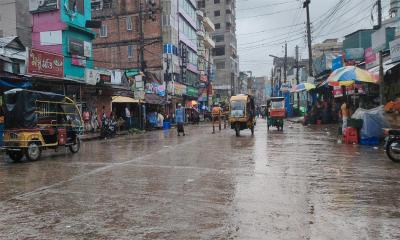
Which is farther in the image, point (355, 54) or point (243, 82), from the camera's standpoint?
point (243, 82)

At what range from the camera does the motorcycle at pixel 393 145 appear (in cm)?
1248

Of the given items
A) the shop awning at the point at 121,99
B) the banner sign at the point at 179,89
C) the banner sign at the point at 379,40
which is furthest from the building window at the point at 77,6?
the banner sign at the point at 379,40

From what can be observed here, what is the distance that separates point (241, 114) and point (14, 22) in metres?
22.1

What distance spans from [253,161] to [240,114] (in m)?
13.1

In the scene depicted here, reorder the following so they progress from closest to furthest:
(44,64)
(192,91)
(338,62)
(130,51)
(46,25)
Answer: (44,64)
(338,62)
(46,25)
(130,51)
(192,91)

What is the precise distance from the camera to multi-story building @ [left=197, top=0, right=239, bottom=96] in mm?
104375

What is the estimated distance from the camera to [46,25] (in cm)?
3397

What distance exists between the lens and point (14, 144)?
48.3 feet

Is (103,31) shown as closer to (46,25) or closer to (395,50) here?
(46,25)

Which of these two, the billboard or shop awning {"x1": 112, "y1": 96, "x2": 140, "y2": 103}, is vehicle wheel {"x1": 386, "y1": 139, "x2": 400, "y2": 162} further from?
the billboard

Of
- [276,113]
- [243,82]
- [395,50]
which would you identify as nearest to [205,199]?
[395,50]

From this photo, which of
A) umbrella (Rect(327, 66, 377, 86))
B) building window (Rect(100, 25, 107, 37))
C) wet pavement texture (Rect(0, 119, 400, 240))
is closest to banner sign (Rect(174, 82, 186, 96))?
building window (Rect(100, 25, 107, 37))

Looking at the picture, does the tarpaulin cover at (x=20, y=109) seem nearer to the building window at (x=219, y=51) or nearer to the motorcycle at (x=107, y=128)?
the motorcycle at (x=107, y=128)

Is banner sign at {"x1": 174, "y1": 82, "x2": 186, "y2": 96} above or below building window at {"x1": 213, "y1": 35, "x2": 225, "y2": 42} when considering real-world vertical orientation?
below
